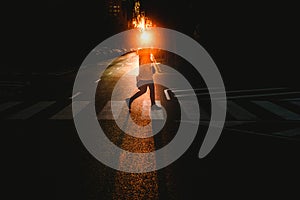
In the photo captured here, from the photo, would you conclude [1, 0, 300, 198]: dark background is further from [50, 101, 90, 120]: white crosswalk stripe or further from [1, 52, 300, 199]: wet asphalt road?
[1, 52, 300, 199]: wet asphalt road

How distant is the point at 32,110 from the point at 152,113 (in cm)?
407

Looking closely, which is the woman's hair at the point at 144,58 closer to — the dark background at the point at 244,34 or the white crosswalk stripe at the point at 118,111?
the white crosswalk stripe at the point at 118,111

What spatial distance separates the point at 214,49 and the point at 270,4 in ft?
14.3

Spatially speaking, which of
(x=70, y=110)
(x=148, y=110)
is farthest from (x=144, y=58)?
(x=70, y=110)

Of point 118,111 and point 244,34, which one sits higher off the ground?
point 244,34

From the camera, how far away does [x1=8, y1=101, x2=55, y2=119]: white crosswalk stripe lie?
30.7ft

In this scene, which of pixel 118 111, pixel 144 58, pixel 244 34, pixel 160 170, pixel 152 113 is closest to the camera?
pixel 160 170

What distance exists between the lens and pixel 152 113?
951 cm

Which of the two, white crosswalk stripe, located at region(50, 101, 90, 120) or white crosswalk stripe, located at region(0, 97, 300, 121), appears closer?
white crosswalk stripe, located at region(0, 97, 300, 121)

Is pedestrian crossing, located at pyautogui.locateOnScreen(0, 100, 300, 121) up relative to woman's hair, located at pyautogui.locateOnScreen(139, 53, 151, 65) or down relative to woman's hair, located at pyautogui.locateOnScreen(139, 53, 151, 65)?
down

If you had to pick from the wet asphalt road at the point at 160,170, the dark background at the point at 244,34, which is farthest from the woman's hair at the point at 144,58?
the dark background at the point at 244,34

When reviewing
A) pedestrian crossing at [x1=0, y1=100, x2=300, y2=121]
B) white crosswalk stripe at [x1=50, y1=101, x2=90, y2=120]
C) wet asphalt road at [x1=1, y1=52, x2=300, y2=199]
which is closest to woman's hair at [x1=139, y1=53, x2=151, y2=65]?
pedestrian crossing at [x1=0, y1=100, x2=300, y2=121]

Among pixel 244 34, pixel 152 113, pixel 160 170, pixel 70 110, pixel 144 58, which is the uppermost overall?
pixel 244 34

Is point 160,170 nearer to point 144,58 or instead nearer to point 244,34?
point 144,58
